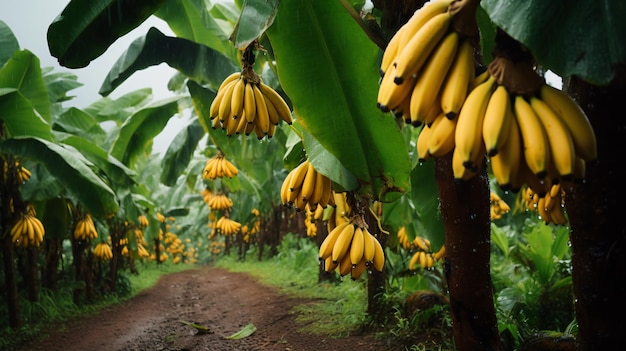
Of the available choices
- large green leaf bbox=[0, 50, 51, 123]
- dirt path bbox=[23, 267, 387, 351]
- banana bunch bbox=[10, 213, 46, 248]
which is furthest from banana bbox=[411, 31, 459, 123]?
banana bunch bbox=[10, 213, 46, 248]

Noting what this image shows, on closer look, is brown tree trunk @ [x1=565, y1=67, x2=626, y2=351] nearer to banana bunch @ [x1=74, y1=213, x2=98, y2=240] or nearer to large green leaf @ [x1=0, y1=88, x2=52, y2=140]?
large green leaf @ [x1=0, y1=88, x2=52, y2=140]

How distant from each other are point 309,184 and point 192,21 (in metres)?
3.18

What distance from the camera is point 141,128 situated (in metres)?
5.12

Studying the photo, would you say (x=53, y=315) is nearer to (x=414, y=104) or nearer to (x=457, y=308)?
(x=457, y=308)

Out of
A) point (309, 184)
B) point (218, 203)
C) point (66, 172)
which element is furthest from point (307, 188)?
point (218, 203)

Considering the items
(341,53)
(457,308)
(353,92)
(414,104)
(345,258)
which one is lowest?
(457,308)

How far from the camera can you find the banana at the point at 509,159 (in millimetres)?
853

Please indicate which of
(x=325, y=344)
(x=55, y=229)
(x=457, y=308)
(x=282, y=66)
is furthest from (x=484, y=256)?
(x=55, y=229)

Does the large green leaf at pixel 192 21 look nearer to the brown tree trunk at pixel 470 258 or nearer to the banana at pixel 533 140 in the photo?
the brown tree trunk at pixel 470 258

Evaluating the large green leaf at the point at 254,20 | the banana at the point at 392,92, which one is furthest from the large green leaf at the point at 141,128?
the banana at the point at 392,92

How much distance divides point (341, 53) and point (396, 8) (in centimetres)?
25

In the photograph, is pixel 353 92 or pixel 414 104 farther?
pixel 353 92

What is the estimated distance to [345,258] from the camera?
1873mm

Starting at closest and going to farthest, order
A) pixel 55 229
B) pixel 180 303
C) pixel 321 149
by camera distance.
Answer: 1. pixel 321 149
2. pixel 55 229
3. pixel 180 303
